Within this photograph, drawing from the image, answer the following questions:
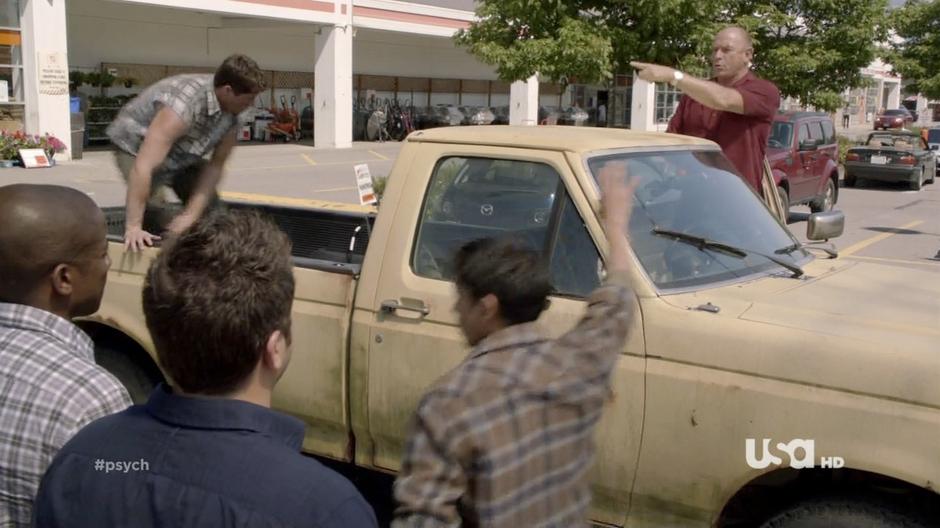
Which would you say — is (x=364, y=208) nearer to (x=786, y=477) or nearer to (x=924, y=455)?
(x=786, y=477)

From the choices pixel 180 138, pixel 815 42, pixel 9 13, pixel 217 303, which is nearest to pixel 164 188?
pixel 180 138

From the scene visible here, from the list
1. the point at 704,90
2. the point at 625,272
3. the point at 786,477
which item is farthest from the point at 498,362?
the point at 704,90

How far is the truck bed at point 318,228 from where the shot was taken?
5.91m

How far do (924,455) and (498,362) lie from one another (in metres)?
1.59

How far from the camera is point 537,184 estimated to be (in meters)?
3.96

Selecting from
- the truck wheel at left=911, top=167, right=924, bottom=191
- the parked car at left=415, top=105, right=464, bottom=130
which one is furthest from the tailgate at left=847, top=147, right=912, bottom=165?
the parked car at left=415, top=105, right=464, bottom=130

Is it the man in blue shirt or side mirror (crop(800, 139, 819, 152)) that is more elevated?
side mirror (crop(800, 139, 819, 152))

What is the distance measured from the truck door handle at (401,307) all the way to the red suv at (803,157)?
40.5 ft

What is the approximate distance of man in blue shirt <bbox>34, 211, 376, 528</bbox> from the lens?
147cm

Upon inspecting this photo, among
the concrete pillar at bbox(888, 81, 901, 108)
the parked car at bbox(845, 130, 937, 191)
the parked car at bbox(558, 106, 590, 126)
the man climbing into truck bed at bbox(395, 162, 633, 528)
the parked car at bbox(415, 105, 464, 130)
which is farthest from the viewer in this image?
the concrete pillar at bbox(888, 81, 901, 108)

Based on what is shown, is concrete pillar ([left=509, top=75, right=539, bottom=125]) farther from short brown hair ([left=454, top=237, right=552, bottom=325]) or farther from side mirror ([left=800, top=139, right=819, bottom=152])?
short brown hair ([left=454, top=237, right=552, bottom=325])

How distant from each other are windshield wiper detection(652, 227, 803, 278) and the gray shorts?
2.78m

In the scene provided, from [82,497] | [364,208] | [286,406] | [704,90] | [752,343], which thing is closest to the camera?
[82,497]

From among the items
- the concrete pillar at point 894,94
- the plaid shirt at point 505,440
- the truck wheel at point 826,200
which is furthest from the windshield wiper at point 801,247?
the concrete pillar at point 894,94
